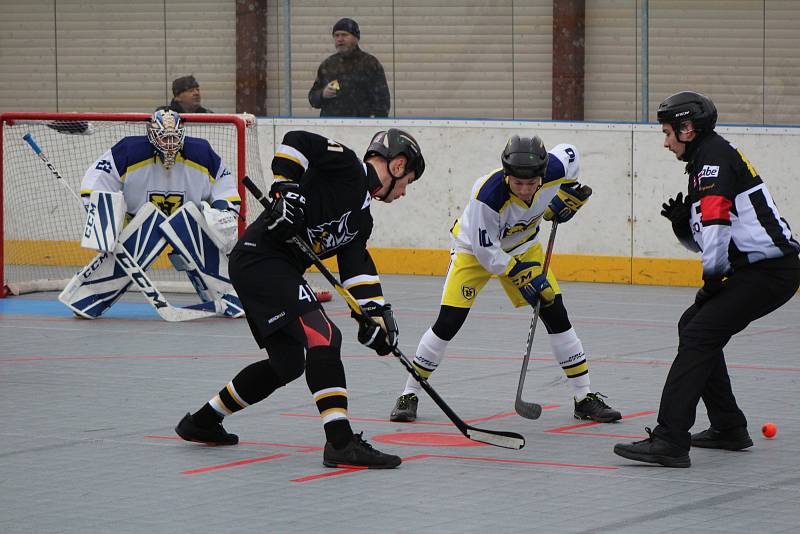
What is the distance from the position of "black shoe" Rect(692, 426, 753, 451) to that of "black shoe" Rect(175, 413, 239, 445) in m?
1.96

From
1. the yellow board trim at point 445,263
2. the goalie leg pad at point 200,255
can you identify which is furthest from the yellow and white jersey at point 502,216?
the yellow board trim at point 445,263

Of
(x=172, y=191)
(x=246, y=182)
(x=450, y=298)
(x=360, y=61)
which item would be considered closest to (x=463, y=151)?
(x=360, y=61)

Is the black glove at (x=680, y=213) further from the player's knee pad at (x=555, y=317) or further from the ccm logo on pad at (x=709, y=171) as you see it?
the player's knee pad at (x=555, y=317)

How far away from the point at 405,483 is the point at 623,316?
17.6ft

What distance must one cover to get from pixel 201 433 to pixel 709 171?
230 cm

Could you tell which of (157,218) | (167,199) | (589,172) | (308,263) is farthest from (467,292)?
(589,172)

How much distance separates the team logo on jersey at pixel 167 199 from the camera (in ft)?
35.1

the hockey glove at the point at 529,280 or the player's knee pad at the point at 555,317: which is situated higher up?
the hockey glove at the point at 529,280

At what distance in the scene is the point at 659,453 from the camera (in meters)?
5.75

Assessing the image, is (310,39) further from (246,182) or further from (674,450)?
(674,450)

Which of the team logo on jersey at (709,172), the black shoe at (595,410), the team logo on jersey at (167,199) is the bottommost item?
the black shoe at (595,410)

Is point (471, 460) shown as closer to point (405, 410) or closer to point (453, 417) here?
point (453, 417)

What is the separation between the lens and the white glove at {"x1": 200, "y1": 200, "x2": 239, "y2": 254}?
1052 cm

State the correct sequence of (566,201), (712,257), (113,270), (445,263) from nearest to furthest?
(712,257) → (566,201) → (113,270) → (445,263)
